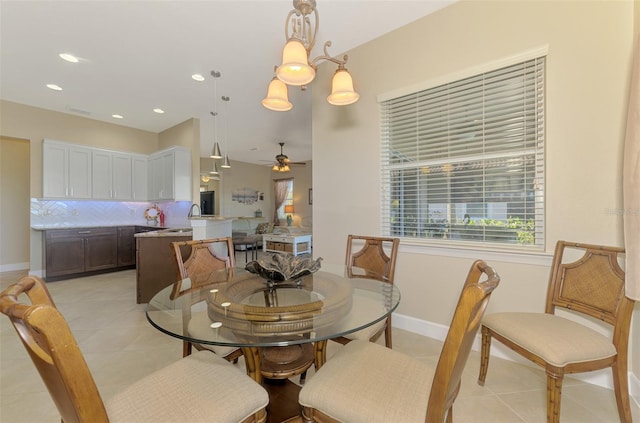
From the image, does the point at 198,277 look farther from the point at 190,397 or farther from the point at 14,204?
the point at 14,204

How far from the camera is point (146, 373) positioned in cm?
196

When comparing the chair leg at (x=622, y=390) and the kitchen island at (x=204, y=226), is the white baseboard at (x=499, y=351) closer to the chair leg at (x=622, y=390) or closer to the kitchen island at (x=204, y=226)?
the chair leg at (x=622, y=390)

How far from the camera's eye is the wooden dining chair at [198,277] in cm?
126

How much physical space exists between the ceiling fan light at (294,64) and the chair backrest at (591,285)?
1.95 metres

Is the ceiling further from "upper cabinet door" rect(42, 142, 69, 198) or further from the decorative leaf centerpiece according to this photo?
the decorative leaf centerpiece

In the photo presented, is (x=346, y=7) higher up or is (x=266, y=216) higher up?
(x=346, y=7)

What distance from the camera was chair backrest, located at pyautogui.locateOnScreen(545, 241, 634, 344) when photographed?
141 centimetres

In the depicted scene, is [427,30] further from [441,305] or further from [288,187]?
[288,187]

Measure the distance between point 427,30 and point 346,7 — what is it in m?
0.75

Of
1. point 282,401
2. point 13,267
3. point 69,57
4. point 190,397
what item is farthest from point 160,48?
point 13,267

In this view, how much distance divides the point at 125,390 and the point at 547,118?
2.81 m

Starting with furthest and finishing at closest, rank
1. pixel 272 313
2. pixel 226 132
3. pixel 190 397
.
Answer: pixel 226 132
pixel 272 313
pixel 190 397

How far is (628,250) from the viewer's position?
1.36 metres

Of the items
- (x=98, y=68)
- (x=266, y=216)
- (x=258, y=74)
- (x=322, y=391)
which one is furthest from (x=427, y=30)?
(x=266, y=216)
